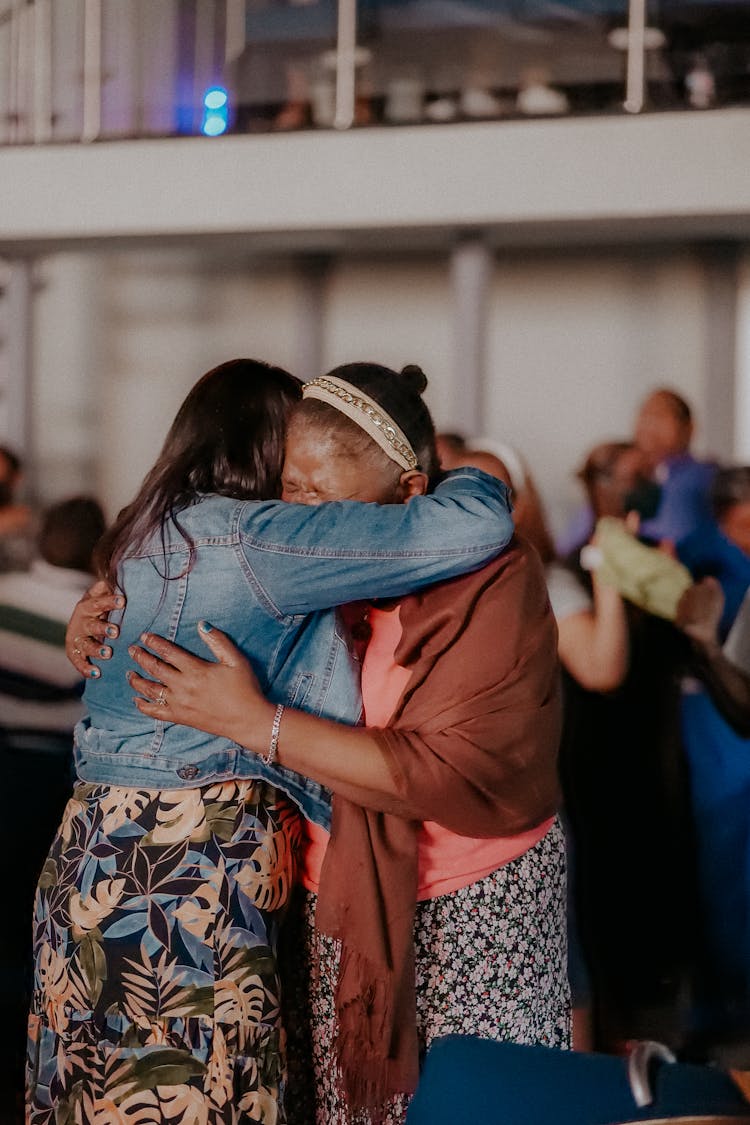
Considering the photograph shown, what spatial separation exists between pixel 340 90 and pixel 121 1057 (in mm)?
4964

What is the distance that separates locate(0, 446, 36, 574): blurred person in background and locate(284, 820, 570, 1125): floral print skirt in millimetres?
2335

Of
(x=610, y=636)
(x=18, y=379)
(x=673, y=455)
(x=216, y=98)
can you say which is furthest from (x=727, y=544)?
(x=18, y=379)

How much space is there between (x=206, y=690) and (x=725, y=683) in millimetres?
1870

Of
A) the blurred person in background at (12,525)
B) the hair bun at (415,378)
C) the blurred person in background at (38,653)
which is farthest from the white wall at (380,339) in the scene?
the hair bun at (415,378)

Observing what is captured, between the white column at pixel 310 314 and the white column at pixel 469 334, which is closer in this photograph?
the white column at pixel 469 334

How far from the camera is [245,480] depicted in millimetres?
1714

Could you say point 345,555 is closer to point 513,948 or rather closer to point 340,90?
point 513,948

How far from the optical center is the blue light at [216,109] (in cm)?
616

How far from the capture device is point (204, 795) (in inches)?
65.4

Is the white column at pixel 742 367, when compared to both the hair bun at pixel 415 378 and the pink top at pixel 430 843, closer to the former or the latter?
the hair bun at pixel 415 378

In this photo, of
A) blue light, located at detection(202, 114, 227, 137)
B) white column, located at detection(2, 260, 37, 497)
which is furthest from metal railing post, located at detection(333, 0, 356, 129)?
white column, located at detection(2, 260, 37, 497)

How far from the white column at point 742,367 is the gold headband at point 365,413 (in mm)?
4985

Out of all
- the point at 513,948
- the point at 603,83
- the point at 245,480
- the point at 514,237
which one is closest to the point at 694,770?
the point at 513,948

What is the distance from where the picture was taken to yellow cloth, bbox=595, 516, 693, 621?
123 inches
